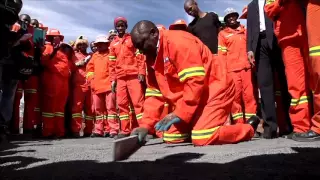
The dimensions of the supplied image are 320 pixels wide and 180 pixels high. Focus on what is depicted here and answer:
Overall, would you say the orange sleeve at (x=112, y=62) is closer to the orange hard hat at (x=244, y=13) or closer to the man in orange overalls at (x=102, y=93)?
the man in orange overalls at (x=102, y=93)

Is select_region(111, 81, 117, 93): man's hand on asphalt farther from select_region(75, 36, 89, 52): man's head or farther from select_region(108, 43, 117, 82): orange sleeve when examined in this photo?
select_region(75, 36, 89, 52): man's head

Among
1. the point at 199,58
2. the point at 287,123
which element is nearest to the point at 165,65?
the point at 199,58

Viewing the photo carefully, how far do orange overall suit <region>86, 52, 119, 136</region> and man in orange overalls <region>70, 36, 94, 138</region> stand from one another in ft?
0.71

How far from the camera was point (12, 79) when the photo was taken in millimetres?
4555

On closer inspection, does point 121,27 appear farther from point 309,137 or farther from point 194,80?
point 309,137

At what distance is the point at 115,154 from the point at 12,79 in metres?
2.89

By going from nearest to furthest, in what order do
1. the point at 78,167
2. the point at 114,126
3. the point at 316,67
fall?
the point at 78,167, the point at 316,67, the point at 114,126

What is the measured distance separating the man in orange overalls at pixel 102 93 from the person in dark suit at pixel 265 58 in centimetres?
285

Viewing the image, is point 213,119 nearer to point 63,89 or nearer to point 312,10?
point 312,10

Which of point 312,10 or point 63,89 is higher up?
point 312,10

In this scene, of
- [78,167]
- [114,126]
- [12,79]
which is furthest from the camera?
[114,126]

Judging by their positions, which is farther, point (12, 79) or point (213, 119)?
point (12, 79)

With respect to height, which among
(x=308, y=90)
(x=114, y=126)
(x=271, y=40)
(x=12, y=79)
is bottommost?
(x=114, y=126)

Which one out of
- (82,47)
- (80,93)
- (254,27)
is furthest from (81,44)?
(254,27)
